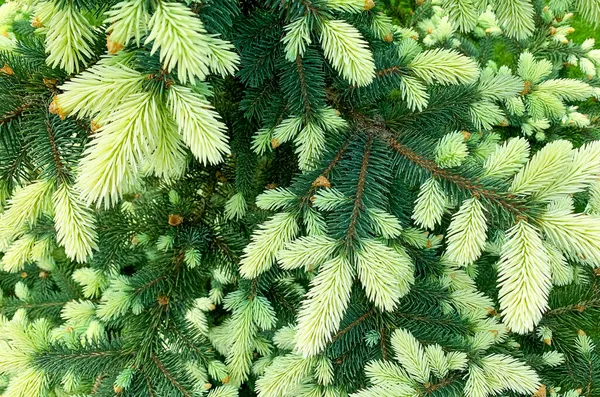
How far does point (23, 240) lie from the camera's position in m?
1.90

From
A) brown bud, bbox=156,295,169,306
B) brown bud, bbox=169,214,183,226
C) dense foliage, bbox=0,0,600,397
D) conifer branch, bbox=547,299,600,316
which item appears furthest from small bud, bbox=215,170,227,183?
conifer branch, bbox=547,299,600,316

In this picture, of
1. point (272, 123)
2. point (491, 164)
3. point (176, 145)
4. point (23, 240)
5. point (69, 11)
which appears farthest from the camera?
point (23, 240)

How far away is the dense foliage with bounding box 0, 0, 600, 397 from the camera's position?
968 mm

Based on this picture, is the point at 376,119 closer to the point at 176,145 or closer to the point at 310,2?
the point at 310,2

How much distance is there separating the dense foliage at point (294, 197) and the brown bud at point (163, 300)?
0.06 ft

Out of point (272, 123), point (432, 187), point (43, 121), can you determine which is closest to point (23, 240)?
point (43, 121)

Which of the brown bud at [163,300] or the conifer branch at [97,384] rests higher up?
the brown bud at [163,300]

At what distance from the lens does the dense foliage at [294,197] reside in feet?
3.18

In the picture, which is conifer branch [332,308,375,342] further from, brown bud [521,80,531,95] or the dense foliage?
brown bud [521,80,531,95]

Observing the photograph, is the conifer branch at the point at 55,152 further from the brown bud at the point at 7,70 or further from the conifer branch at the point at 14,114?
the brown bud at the point at 7,70

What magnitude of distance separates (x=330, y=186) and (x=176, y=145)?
1.90 ft

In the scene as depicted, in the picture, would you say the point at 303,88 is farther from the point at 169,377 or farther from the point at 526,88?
the point at 526,88

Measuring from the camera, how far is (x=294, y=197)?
1.48 meters

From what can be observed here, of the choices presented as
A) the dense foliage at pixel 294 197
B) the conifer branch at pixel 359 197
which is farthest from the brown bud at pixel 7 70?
the conifer branch at pixel 359 197
